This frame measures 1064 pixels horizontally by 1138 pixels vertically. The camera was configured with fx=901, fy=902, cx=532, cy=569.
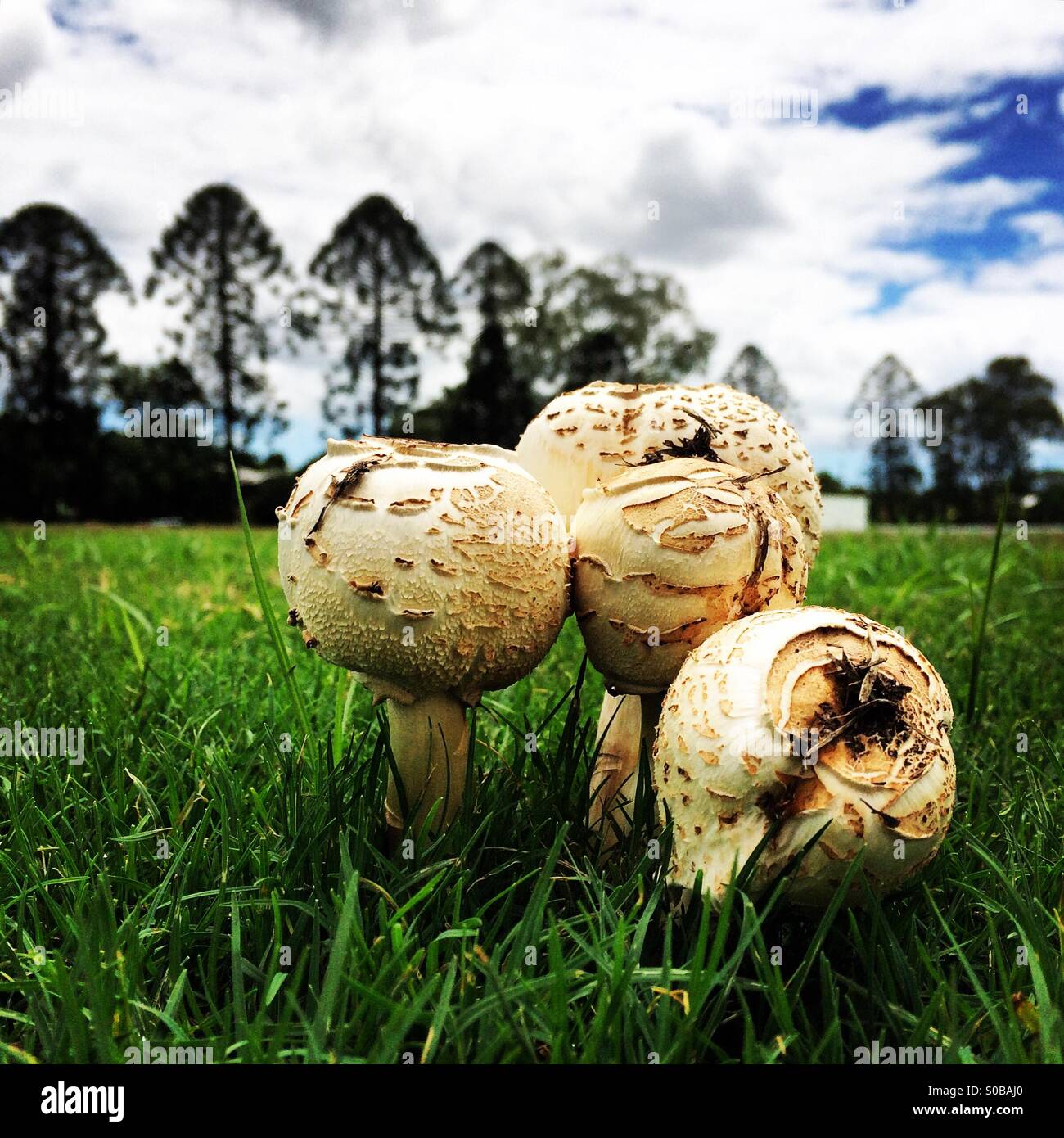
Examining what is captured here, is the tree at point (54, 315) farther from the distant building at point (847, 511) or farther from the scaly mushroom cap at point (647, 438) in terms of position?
the scaly mushroom cap at point (647, 438)

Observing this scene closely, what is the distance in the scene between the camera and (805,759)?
1754 mm

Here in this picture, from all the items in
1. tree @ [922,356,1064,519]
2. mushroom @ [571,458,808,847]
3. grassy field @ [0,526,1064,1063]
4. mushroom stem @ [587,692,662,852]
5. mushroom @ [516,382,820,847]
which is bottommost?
grassy field @ [0,526,1064,1063]

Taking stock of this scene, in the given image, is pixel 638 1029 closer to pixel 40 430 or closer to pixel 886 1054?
pixel 886 1054

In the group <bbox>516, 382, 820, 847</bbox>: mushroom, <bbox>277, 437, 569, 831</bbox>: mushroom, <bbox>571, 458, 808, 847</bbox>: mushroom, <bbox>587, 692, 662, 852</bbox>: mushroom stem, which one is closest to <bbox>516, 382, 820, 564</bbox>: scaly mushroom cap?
<bbox>516, 382, 820, 847</bbox>: mushroom

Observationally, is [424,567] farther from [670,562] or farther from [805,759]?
[805,759]

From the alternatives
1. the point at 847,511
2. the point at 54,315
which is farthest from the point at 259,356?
the point at 847,511

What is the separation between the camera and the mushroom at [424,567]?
1.96m

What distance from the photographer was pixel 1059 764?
2777 millimetres

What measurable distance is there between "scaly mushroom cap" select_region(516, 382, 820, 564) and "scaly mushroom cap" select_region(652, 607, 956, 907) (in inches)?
23.5

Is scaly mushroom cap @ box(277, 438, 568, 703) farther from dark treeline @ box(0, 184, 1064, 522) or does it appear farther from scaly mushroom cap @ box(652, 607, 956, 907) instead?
dark treeline @ box(0, 184, 1064, 522)

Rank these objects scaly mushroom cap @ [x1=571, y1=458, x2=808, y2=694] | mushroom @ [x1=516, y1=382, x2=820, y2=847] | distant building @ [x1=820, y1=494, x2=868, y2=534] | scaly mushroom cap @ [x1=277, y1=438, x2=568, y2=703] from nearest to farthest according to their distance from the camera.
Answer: scaly mushroom cap @ [x1=277, y1=438, x2=568, y2=703] → scaly mushroom cap @ [x1=571, y1=458, x2=808, y2=694] → mushroom @ [x1=516, y1=382, x2=820, y2=847] → distant building @ [x1=820, y1=494, x2=868, y2=534]

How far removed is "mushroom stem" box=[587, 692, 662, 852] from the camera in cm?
246

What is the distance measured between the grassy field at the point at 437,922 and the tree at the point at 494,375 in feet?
56.6
